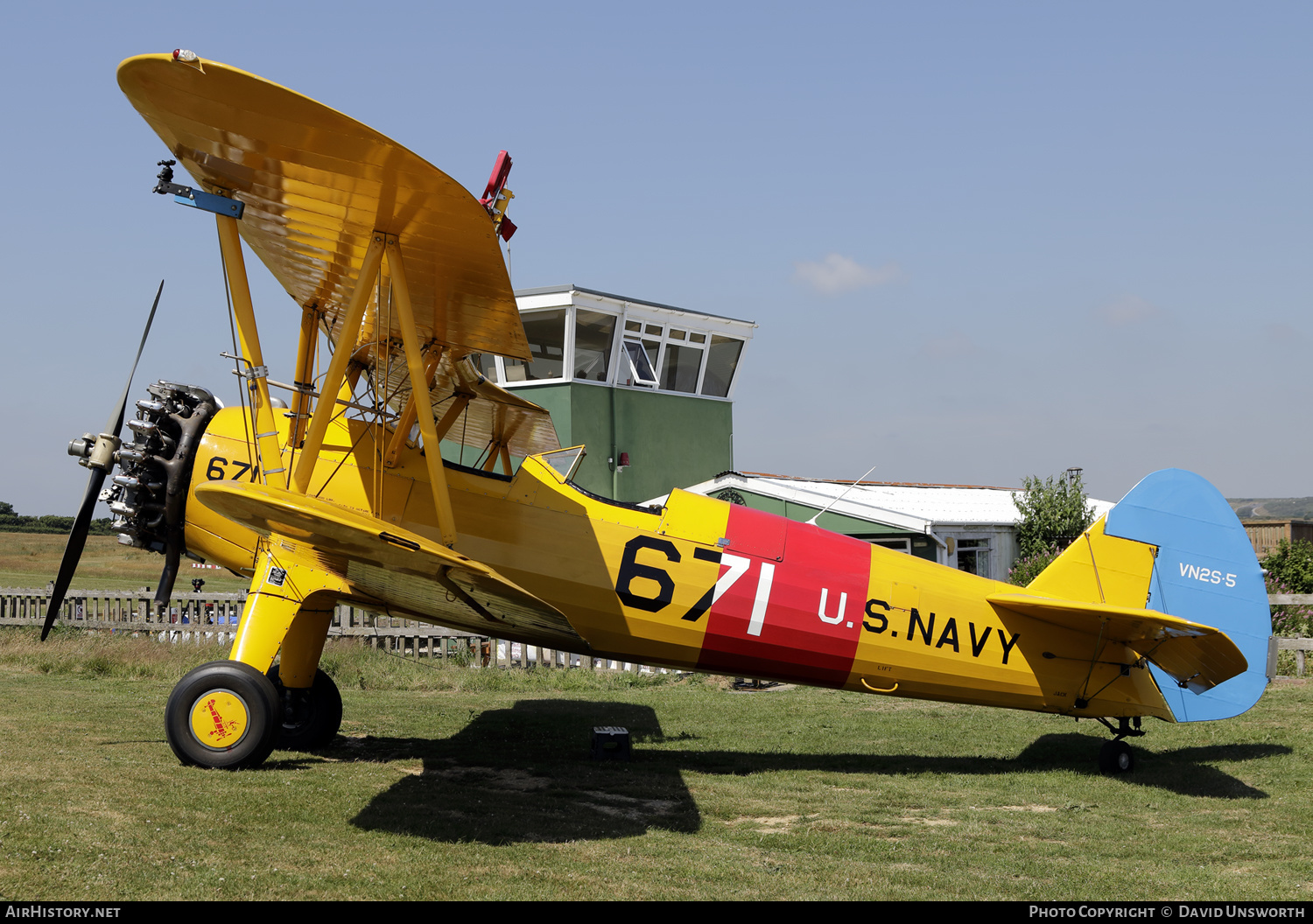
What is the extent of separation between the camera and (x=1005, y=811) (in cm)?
657

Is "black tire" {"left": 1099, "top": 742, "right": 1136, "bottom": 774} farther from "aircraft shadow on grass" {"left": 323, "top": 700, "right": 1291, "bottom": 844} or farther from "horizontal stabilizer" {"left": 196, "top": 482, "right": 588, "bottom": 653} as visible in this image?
"horizontal stabilizer" {"left": 196, "top": 482, "right": 588, "bottom": 653}

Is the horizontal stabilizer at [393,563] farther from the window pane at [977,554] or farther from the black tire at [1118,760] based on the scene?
the window pane at [977,554]

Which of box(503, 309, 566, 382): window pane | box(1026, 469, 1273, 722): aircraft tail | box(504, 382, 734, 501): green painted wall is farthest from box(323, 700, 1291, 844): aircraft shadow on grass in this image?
box(503, 309, 566, 382): window pane

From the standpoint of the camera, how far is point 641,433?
19531 mm

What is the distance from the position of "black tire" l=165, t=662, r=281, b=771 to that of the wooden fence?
22.1ft

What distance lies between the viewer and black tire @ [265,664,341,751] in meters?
8.02

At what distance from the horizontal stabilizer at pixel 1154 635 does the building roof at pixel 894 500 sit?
6.88 m

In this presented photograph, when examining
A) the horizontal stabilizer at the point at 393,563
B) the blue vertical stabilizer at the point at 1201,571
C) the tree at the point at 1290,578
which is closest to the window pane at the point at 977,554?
the tree at the point at 1290,578

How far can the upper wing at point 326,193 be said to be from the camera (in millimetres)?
4969

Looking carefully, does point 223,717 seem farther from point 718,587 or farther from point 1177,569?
point 1177,569

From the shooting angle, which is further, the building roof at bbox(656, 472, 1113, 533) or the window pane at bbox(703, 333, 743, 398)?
the window pane at bbox(703, 333, 743, 398)

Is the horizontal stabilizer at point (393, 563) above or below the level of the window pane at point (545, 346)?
below
